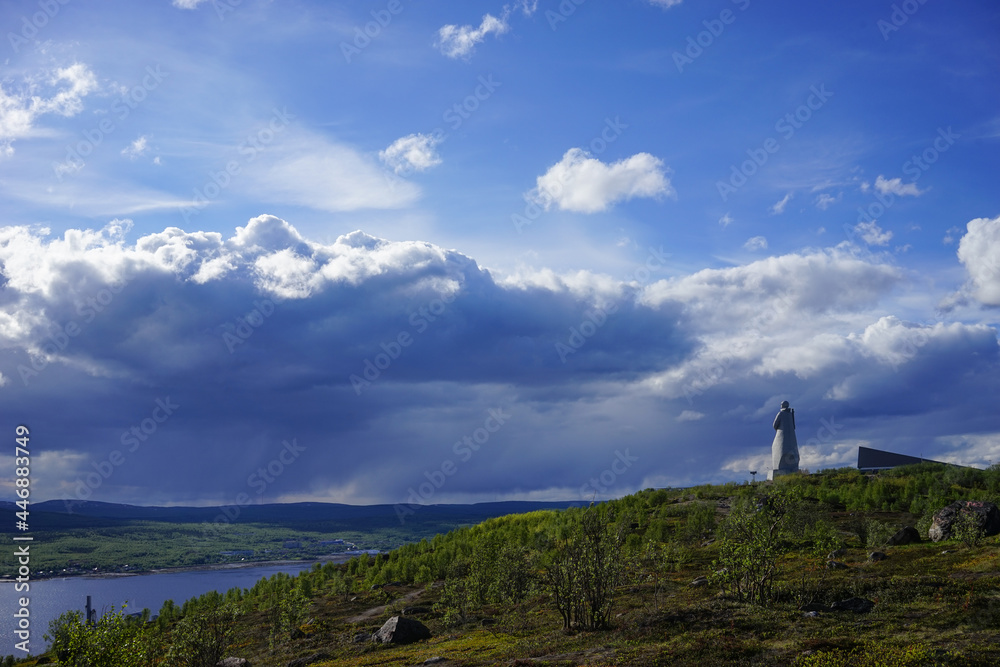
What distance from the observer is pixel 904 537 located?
64438mm

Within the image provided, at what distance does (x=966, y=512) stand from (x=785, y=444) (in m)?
42.9

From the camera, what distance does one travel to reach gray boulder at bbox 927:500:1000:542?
60.7 m

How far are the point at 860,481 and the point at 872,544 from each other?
38419mm

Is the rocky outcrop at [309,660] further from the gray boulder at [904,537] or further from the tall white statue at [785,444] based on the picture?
the tall white statue at [785,444]

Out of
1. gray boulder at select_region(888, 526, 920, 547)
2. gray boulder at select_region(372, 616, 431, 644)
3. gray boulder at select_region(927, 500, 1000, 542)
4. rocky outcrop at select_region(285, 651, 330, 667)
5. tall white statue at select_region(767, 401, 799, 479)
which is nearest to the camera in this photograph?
rocky outcrop at select_region(285, 651, 330, 667)

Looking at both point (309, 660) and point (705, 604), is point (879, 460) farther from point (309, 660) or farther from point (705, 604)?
point (309, 660)

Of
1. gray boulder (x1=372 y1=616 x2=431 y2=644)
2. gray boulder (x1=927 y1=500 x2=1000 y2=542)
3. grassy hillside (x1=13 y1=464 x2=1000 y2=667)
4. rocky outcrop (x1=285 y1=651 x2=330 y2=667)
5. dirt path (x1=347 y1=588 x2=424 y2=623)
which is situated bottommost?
dirt path (x1=347 y1=588 x2=424 y2=623)

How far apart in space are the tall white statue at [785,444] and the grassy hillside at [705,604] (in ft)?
41.2

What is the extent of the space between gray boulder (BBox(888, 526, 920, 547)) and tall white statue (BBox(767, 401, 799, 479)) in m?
39.8

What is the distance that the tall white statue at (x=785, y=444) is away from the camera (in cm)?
10469

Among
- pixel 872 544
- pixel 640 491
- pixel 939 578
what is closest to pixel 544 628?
pixel 939 578

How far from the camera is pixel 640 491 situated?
122 m

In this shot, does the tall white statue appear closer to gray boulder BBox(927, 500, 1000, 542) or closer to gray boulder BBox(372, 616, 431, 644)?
gray boulder BBox(927, 500, 1000, 542)

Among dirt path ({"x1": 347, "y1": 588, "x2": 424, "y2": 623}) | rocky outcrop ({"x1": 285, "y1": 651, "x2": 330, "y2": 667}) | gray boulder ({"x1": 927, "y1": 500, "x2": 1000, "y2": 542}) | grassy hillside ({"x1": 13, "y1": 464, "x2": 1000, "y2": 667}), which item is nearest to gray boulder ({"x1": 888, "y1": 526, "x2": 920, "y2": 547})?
grassy hillside ({"x1": 13, "y1": 464, "x2": 1000, "y2": 667})
